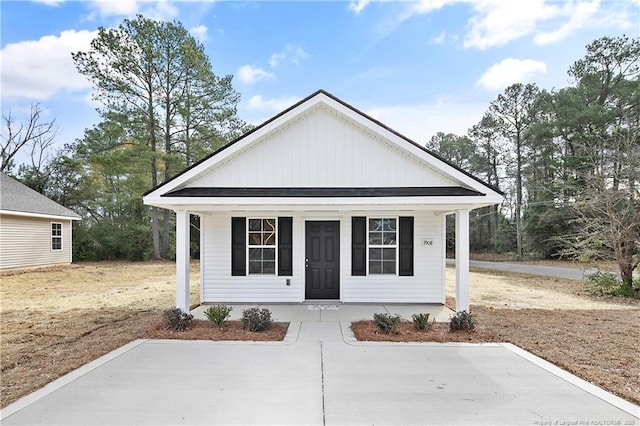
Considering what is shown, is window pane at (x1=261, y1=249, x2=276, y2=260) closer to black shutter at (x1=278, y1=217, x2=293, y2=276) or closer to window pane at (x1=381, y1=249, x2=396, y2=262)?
black shutter at (x1=278, y1=217, x2=293, y2=276)

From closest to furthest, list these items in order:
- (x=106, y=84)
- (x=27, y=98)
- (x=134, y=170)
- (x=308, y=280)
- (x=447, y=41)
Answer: (x=308, y=280) < (x=447, y=41) < (x=106, y=84) < (x=134, y=170) < (x=27, y=98)

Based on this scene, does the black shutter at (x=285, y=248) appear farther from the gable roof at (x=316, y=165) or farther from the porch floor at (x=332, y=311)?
the gable roof at (x=316, y=165)

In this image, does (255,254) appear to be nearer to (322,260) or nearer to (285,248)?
(285,248)

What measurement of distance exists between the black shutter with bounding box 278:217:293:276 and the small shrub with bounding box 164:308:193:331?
2758 mm

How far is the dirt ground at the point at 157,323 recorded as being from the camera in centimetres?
457

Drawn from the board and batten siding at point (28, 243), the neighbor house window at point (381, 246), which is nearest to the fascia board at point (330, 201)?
the neighbor house window at point (381, 246)

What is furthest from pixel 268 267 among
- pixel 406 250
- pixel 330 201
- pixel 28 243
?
pixel 28 243

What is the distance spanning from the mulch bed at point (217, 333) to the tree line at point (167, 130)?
15.8 metres

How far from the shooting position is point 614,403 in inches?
143

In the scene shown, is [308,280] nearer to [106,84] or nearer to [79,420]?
[79,420]

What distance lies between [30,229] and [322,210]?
16.9 m

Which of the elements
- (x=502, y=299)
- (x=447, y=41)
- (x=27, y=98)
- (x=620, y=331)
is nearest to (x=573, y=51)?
(x=447, y=41)

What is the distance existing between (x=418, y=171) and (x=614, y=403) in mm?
5095

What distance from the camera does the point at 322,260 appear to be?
8.74 metres
